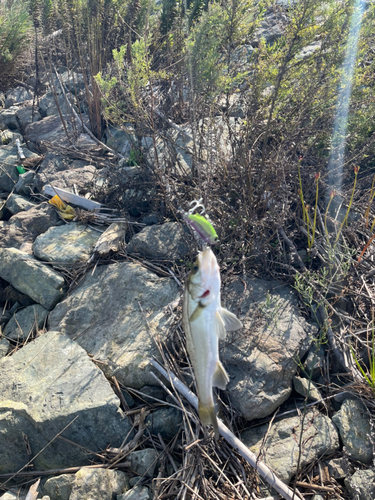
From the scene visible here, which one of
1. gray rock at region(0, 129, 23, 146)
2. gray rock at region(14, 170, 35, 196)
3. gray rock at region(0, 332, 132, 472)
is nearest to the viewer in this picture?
gray rock at region(0, 332, 132, 472)

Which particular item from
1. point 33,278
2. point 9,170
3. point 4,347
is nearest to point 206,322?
point 4,347

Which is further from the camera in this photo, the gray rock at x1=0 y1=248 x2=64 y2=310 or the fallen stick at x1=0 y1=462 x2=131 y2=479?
the gray rock at x1=0 y1=248 x2=64 y2=310

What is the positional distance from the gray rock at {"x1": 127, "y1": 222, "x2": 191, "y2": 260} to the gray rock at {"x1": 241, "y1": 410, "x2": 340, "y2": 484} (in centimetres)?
178

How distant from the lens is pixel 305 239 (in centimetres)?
379

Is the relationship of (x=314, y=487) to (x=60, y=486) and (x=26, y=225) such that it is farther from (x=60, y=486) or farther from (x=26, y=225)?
(x=26, y=225)

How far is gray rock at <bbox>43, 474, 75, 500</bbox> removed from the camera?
8.50 ft

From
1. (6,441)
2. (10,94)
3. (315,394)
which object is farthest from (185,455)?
(10,94)

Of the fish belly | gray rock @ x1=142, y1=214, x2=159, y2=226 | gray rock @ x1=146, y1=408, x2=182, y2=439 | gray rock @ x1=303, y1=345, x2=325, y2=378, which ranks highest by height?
the fish belly

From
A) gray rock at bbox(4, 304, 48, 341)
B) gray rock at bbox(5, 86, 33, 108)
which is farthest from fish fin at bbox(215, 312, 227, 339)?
gray rock at bbox(5, 86, 33, 108)

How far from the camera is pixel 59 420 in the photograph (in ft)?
9.37

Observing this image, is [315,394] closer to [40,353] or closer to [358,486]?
[358,486]

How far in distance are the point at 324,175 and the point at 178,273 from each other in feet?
6.26

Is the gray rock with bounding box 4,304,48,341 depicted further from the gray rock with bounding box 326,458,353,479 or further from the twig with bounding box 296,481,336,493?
the gray rock with bounding box 326,458,353,479

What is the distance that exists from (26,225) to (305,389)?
3.81 meters
